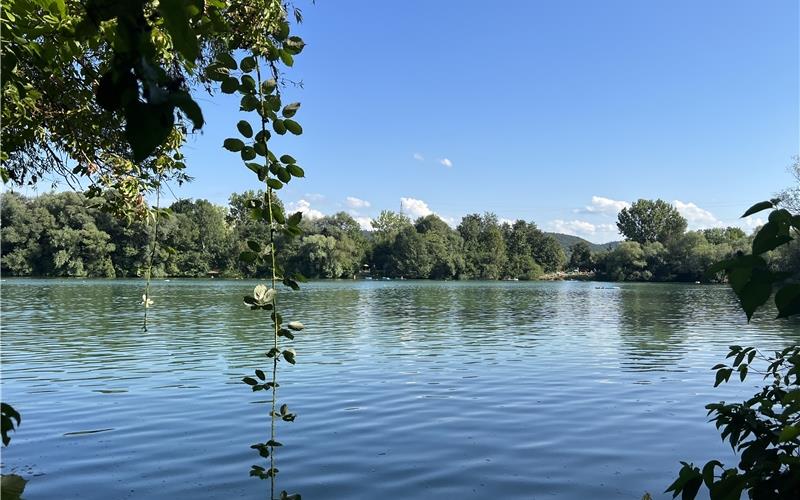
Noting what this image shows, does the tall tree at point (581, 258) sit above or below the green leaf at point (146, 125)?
above

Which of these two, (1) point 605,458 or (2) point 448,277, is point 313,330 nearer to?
(1) point 605,458

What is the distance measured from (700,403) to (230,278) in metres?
85.9

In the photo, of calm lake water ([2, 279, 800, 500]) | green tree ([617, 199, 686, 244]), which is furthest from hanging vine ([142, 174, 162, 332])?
green tree ([617, 199, 686, 244])

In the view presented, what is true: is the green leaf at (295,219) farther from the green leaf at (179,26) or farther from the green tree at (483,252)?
the green tree at (483,252)

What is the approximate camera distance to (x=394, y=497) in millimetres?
6875

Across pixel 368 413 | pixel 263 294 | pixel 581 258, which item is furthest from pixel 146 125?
pixel 581 258

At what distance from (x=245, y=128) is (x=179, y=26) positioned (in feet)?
4.27

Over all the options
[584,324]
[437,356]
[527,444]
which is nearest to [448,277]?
[584,324]

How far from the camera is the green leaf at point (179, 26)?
733mm

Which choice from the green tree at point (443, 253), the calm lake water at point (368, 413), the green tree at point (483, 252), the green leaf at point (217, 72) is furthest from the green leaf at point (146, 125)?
the green tree at point (483, 252)

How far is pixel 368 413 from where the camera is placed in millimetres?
10680

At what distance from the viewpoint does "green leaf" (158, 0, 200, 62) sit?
0.73 m

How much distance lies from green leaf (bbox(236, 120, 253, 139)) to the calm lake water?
5772 mm

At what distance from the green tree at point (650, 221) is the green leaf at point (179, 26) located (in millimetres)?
158153
